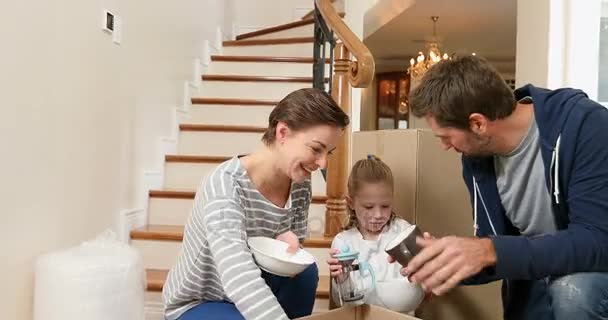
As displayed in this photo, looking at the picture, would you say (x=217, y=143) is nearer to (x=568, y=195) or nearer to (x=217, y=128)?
(x=217, y=128)

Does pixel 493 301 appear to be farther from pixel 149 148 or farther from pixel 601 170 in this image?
pixel 149 148

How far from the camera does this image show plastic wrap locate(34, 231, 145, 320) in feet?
5.29

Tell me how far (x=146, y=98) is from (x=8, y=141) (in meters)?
1.19

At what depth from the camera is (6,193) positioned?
1592 mm

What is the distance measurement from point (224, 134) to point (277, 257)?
2066 millimetres

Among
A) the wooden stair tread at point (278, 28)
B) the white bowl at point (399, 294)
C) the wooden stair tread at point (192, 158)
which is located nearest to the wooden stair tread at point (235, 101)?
the wooden stair tread at point (192, 158)

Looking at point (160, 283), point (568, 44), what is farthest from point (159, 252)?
point (568, 44)

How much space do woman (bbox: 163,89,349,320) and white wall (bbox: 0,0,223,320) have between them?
654 mm

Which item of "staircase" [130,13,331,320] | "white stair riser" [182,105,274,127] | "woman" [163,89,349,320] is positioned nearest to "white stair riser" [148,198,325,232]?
"staircase" [130,13,331,320]

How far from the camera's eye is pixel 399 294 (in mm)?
1428

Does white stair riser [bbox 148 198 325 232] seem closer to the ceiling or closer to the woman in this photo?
the woman

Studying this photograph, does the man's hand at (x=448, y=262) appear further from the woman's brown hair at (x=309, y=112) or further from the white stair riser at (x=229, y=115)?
the white stair riser at (x=229, y=115)

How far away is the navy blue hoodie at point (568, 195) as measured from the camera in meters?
1.04

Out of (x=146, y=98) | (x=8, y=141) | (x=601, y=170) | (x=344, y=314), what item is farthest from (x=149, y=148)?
(x=601, y=170)
